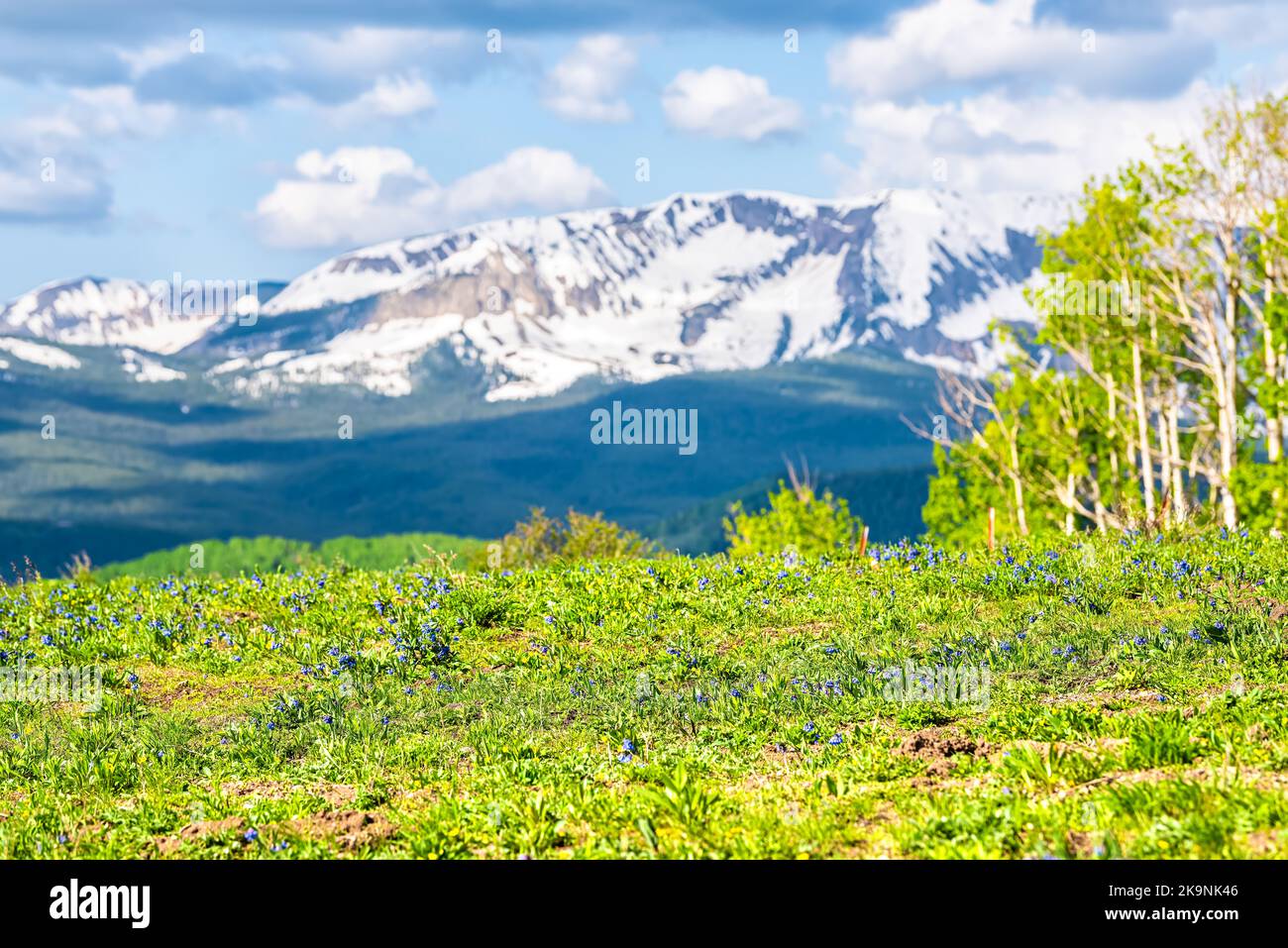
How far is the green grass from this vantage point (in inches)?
346

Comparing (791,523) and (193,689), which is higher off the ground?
(791,523)

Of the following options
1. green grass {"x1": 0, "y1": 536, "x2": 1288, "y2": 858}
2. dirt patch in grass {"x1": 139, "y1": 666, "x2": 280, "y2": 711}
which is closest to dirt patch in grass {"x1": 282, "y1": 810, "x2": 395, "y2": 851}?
green grass {"x1": 0, "y1": 536, "x2": 1288, "y2": 858}

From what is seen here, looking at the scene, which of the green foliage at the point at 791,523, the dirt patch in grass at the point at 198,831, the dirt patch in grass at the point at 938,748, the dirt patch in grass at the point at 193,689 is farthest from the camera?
the green foliage at the point at 791,523

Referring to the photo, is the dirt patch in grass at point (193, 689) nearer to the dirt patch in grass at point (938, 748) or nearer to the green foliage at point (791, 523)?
the dirt patch in grass at point (938, 748)

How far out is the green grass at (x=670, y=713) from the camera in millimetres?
8789

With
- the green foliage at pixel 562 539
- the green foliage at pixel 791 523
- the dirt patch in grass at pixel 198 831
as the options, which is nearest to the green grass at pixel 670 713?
the dirt patch in grass at pixel 198 831

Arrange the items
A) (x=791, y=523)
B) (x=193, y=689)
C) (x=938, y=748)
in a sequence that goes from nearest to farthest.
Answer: (x=938, y=748) < (x=193, y=689) < (x=791, y=523)

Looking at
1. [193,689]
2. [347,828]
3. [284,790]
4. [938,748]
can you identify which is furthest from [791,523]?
[347,828]

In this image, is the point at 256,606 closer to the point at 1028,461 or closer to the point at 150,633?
the point at 150,633

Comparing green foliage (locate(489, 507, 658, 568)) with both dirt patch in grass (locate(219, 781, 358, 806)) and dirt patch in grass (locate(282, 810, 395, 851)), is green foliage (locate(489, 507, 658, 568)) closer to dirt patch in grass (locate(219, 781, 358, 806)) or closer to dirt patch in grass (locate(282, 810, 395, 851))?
dirt patch in grass (locate(219, 781, 358, 806))

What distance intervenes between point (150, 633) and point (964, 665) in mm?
9366

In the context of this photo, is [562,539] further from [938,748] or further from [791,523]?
[938,748]

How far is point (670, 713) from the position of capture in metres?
12.1

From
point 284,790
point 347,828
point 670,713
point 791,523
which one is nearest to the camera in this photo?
point 347,828
